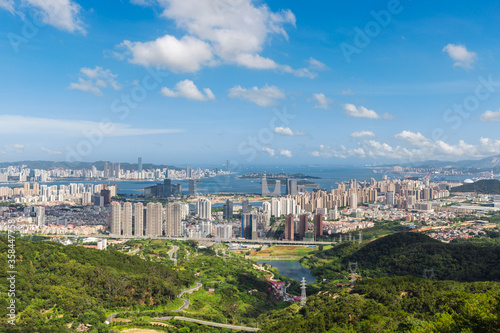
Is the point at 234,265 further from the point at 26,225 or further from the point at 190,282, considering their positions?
the point at 26,225

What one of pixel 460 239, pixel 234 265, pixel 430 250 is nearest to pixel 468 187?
pixel 460 239

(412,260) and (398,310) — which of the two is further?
(412,260)

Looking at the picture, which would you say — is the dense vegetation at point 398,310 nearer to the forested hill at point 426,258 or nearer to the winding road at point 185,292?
the winding road at point 185,292

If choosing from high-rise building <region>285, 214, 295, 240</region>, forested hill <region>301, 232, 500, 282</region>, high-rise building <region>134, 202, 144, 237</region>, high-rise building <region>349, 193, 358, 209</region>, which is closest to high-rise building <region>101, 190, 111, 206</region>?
high-rise building <region>134, 202, 144, 237</region>

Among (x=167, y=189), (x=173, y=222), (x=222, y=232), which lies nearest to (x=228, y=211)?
(x=222, y=232)

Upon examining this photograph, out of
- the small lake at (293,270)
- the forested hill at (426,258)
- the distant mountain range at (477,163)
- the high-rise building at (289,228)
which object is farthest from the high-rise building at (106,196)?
the distant mountain range at (477,163)

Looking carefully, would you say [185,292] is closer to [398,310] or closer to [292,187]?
[398,310]
